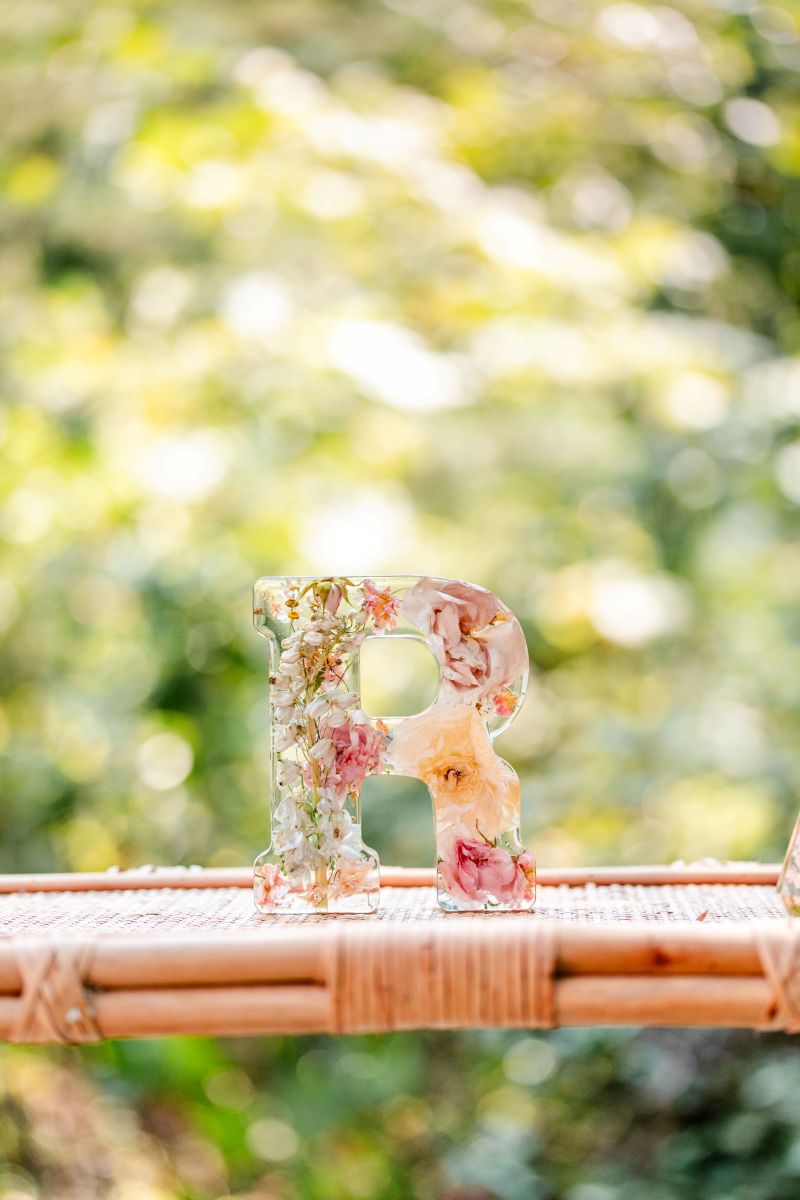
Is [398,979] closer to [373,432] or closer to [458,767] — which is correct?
[458,767]

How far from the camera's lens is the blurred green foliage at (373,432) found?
6.23 ft

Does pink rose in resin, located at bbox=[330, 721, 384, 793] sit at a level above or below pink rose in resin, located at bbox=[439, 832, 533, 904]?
above

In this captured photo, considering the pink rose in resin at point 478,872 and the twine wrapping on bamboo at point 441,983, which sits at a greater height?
the twine wrapping on bamboo at point 441,983

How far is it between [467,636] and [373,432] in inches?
50.0

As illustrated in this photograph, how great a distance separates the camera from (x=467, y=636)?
74cm

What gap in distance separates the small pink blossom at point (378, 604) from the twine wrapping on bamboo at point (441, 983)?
247mm

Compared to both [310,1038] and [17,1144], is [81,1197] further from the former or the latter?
[310,1038]

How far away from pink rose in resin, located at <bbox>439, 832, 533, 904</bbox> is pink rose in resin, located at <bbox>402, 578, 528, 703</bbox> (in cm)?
9

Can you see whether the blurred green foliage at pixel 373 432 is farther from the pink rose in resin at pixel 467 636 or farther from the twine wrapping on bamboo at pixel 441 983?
the twine wrapping on bamboo at pixel 441 983

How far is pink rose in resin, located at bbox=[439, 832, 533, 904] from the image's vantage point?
2.31ft

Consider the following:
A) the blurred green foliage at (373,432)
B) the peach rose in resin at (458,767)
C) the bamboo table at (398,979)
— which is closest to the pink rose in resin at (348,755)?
the peach rose in resin at (458,767)

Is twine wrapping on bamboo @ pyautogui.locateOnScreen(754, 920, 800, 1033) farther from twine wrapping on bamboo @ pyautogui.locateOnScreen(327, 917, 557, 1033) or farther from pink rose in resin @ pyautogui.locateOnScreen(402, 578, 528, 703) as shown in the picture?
pink rose in resin @ pyautogui.locateOnScreen(402, 578, 528, 703)

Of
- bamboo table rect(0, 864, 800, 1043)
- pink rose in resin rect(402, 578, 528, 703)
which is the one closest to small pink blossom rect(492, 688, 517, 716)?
pink rose in resin rect(402, 578, 528, 703)

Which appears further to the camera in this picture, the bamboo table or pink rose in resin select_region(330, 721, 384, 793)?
pink rose in resin select_region(330, 721, 384, 793)
